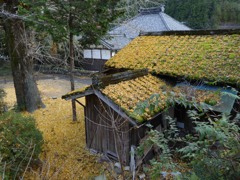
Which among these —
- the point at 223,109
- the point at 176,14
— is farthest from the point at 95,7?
the point at 176,14

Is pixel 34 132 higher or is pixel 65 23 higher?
pixel 65 23

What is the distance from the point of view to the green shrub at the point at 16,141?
540cm

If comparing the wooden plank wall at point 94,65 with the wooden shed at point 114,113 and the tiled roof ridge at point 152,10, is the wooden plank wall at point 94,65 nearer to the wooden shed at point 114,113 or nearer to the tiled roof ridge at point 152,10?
the tiled roof ridge at point 152,10

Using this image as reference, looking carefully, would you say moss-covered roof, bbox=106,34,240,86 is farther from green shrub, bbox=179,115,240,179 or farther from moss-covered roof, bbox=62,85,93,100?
green shrub, bbox=179,115,240,179

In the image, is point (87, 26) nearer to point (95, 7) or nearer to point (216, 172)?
point (95, 7)

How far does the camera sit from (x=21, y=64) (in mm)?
10656

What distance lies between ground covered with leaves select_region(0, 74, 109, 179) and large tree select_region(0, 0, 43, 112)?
922mm

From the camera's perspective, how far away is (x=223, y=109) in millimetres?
5934

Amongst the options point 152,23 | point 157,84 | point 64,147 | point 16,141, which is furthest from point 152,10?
point 16,141

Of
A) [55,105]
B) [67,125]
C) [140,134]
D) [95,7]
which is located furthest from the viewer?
[55,105]

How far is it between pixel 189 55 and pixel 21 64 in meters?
8.30

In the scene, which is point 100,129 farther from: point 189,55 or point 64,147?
point 189,55

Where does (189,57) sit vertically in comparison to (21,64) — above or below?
above

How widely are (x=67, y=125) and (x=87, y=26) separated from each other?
4629 millimetres
